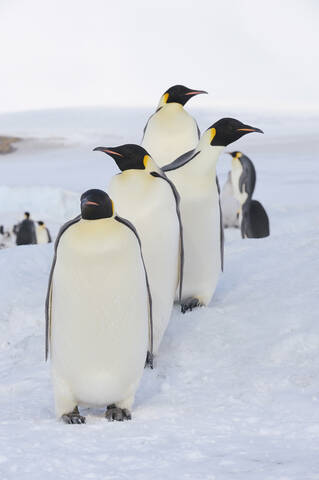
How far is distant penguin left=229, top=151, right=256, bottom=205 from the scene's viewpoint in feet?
26.8

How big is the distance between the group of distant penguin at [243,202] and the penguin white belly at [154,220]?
412 centimetres

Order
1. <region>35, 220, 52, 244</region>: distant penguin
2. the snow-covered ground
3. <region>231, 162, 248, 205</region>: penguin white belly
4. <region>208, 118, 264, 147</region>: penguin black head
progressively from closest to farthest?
the snow-covered ground < <region>208, 118, 264, 147</region>: penguin black head < <region>231, 162, 248, 205</region>: penguin white belly < <region>35, 220, 52, 244</region>: distant penguin

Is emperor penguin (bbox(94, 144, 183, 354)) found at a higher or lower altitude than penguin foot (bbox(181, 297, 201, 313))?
higher

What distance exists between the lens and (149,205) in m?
2.96

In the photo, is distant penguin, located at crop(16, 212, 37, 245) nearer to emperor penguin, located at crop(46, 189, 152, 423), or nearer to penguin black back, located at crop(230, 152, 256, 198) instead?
penguin black back, located at crop(230, 152, 256, 198)

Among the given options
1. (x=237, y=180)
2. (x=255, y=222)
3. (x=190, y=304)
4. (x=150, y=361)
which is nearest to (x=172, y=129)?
(x=190, y=304)

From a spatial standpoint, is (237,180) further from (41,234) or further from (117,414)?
(117,414)

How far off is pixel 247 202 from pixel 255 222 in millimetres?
675

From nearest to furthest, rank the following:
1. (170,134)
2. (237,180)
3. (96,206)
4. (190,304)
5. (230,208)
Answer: (96,206) → (190,304) → (170,134) → (237,180) → (230,208)

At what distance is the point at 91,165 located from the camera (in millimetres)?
18062

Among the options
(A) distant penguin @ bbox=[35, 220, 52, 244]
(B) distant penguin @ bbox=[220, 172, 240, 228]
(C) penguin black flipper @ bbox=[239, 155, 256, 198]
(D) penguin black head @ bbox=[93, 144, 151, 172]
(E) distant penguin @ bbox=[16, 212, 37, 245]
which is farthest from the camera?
(A) distant penguin @ bbox=[35, 220, 52, 244]

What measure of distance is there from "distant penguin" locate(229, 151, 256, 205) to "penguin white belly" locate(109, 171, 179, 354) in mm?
5168

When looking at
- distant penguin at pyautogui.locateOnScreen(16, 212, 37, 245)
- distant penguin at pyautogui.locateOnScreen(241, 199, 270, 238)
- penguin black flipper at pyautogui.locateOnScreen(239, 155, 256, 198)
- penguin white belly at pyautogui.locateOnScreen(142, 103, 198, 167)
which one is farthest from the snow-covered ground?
distant penguin at pyautogui.locateOnScreen(16, 212, 37, 245)

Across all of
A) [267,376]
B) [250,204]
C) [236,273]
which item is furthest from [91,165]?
[267,376]
